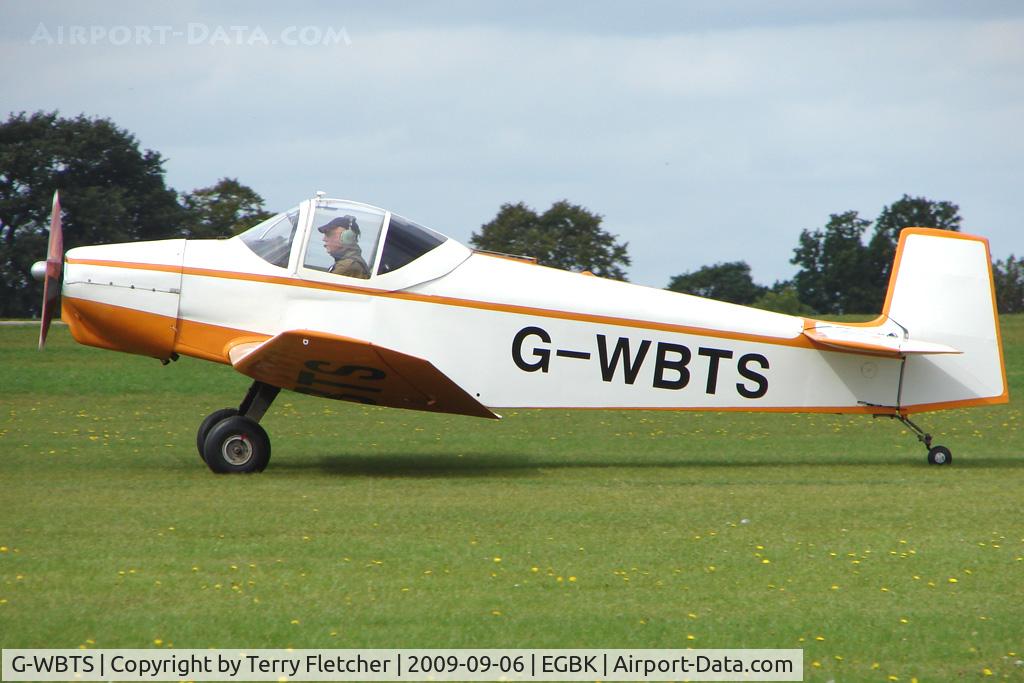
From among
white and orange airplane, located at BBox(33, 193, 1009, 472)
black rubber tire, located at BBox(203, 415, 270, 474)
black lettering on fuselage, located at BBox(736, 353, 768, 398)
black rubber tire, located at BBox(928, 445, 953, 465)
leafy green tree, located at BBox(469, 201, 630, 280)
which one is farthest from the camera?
leafy green tree, located at BBox(469, 201, 630, 280)

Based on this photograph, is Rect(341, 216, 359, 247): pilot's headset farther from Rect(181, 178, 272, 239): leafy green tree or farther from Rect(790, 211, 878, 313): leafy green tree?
Rect(790, 211, 878, 313): leafy green tree

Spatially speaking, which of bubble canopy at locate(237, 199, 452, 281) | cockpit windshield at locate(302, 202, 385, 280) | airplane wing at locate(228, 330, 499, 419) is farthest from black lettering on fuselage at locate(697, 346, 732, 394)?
cockpit windshield at locate(302, 202, 385, 280)

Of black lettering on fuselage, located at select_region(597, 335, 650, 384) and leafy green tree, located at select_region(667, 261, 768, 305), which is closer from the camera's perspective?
black lettering on fuselage, located at select_region(597, 335, 650, 384)

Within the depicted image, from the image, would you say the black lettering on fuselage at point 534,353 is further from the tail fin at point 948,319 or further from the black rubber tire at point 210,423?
the tail fin at point 948,319

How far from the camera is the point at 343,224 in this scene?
11.6 meters

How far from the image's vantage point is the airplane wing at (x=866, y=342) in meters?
12.0

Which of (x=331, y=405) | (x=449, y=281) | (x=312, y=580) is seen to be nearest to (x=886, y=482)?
(x=449, y=281)

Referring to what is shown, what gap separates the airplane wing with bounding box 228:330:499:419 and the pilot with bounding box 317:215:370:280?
3.11 ft

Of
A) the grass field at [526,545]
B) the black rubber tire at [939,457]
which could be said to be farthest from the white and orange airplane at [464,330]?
the grass field at [526,545]

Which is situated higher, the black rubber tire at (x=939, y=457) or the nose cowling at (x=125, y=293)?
the nose cowling at (x=125, y=293)

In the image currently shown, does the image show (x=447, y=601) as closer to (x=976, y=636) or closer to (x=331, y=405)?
(x=976, y=636)

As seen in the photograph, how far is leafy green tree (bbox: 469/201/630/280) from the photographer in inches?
1409

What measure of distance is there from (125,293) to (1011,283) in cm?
8563

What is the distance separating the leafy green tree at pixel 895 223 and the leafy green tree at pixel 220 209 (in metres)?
40.5
